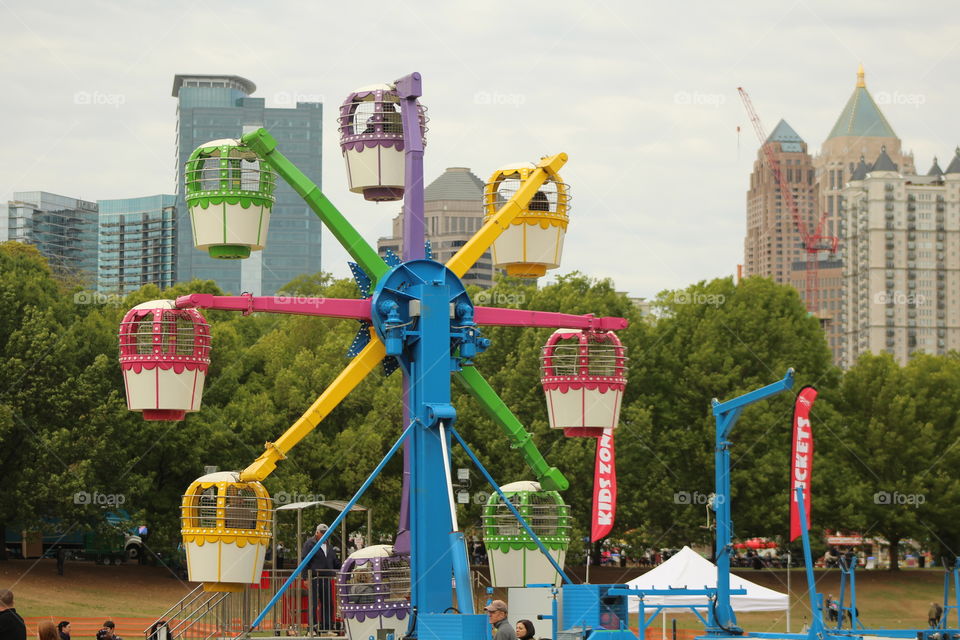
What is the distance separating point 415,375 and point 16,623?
7798 millimetres

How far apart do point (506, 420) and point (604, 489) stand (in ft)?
71.9

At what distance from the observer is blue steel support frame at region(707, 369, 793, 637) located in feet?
71.6

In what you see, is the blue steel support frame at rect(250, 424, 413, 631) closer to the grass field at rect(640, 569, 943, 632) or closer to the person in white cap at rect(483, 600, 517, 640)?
the person in white cap at rect(483, 600, 517, 640)

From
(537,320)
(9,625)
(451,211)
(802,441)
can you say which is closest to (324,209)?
A: (537,320)

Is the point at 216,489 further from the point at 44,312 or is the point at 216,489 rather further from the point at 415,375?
the point at 44,312

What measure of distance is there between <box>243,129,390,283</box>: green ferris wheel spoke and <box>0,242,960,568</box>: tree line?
82.8 ft

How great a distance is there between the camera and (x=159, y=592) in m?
49.1

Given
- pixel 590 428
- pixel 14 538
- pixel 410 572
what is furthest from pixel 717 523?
pixel 14 538

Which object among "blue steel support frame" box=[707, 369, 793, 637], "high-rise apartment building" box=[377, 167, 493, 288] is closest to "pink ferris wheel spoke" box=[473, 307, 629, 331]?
"blue steel support frame" box=[707, 369, 793, 637]

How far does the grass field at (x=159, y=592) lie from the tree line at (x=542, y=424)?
1.76m

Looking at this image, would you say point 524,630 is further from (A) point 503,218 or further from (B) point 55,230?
(B) point 55,230

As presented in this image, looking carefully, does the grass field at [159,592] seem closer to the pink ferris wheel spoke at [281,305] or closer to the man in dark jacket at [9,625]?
the pink ferris wheel spoke at [281,305]

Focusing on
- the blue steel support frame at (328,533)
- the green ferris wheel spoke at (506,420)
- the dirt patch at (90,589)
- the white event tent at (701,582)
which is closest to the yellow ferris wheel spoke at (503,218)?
the green ferris wheel spoke at (506,420)

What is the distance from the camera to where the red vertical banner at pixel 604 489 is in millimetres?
43531
